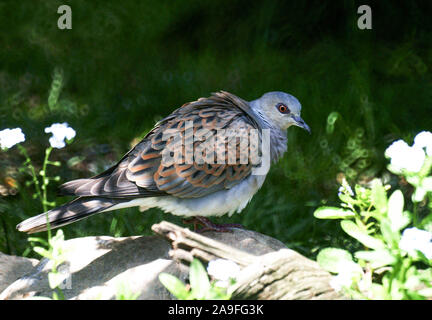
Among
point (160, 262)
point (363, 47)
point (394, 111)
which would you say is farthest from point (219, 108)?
point (363, 47)

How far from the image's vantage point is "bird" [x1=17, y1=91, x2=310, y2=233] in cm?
364

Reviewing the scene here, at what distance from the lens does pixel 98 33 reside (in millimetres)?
6566

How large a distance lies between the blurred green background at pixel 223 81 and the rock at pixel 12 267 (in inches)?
17.0

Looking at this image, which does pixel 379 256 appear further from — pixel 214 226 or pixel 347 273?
pixel 214 226

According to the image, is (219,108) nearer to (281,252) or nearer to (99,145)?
(281,252)

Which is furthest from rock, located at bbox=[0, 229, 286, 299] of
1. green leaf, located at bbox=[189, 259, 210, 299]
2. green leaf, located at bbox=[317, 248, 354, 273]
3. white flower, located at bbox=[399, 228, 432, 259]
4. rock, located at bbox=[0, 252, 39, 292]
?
white flower, located at bbox=[399, 228, 432, 259]

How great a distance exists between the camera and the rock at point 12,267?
3732 mm

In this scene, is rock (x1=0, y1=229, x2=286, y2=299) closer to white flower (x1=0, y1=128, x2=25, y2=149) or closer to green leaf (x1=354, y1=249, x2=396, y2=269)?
white flower (x1=0, y1=128, x2=25, y2=149)

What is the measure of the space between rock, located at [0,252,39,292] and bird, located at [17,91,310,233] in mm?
558

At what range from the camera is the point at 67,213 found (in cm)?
347

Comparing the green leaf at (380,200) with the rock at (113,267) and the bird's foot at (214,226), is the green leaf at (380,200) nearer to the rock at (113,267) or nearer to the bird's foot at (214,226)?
the rock at (113,267)

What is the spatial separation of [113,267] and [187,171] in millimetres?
653

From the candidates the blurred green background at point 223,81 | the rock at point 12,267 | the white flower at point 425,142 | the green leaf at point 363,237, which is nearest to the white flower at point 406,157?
the white flower at point 425,142
